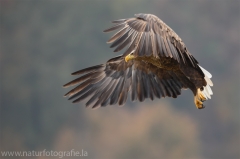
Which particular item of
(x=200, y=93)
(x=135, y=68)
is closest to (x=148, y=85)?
(x=135, y=68)

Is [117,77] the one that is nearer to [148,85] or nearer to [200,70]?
[148,85]

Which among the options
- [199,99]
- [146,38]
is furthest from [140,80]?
[146,38]

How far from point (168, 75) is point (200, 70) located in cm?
68

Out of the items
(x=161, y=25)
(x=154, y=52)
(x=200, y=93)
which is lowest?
(x=200, y=93)

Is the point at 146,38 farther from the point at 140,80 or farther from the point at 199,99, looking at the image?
the point at 140,80

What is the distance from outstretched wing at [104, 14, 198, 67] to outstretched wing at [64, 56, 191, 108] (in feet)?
3.32

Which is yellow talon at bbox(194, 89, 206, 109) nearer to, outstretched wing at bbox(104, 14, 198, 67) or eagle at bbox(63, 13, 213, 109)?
eagle at bbox(63, 13, 213, 109)

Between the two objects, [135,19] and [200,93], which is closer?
[135,19]

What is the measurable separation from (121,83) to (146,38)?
5.22 ft

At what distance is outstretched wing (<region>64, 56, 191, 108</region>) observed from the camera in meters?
6.05

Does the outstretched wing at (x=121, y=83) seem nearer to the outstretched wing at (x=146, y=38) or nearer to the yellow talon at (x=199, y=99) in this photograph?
the yellow talon at (x=199, y=99)

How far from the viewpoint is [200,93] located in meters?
5.67

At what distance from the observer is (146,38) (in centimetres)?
471

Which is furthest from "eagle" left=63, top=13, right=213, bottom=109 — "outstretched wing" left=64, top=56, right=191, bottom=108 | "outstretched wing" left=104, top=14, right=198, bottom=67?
"outstretched wing" left=104, top=14, right=198, bottom=67
